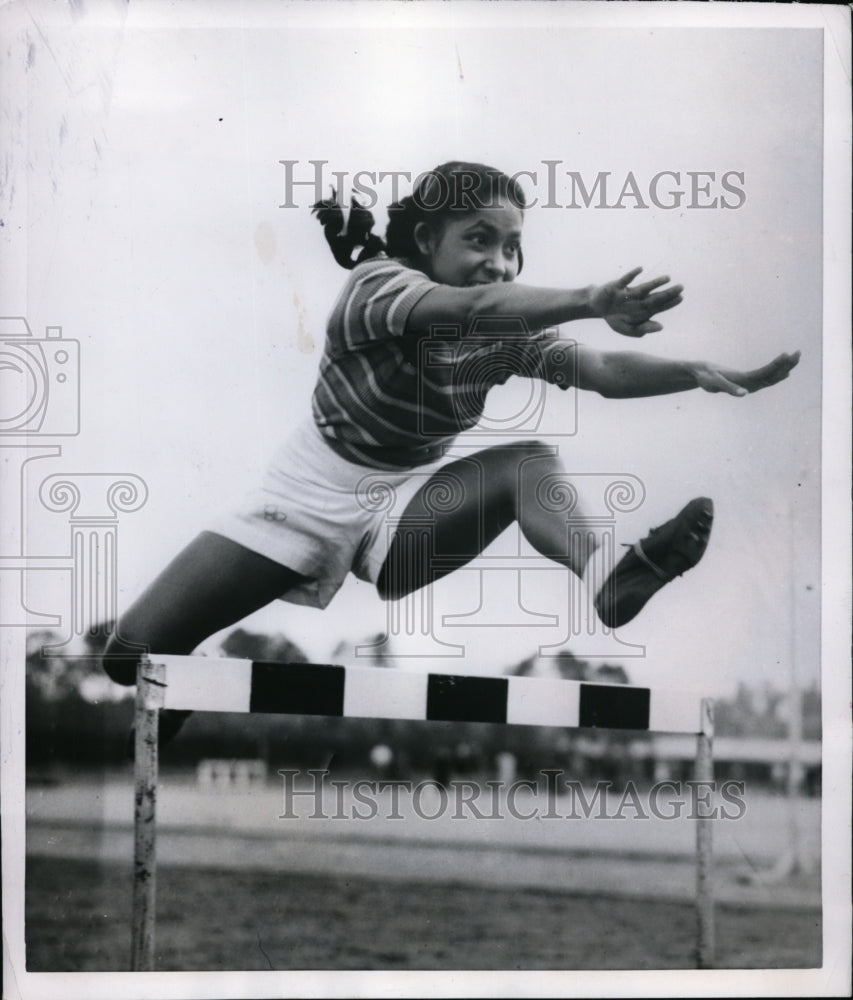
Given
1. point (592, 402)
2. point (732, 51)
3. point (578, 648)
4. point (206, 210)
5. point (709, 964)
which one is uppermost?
point (732, 51)

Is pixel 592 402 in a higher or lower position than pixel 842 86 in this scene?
lower

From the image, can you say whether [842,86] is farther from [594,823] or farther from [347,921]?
[347,921]

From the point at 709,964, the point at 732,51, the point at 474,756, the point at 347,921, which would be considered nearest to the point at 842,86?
the point at 732,51

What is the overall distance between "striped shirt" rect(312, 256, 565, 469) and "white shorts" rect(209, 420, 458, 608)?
3cm

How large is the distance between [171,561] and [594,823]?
0.89 m

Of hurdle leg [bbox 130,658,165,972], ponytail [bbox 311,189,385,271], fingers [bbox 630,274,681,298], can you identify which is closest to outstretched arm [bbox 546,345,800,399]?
fingers [bbox 630,274,681,298]

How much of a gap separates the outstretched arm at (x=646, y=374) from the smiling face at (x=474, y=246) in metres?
0.19

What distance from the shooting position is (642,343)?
7.51ft

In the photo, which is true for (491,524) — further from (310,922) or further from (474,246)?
(310,922)

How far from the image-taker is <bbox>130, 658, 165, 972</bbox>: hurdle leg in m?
2.22

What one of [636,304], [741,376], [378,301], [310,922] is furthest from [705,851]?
[378,301]

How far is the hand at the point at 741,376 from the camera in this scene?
7.54ft

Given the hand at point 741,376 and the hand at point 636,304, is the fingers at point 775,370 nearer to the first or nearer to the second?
the hand at point 741,376

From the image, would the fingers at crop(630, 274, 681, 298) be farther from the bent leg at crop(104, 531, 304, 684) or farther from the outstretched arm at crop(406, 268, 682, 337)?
the bent leg at crop(104, 531, 304, 684)
